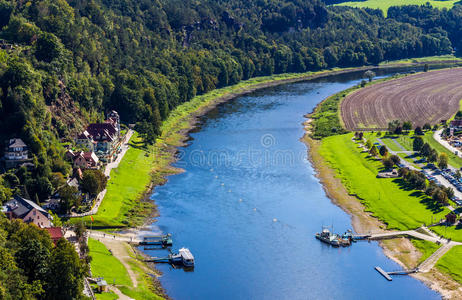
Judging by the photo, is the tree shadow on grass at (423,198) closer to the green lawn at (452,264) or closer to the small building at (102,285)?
the green lawn at (452,264)

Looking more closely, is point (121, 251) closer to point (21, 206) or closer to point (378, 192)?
point (21, 206)

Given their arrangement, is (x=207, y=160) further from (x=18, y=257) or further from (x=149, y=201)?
(x=18, y=257)

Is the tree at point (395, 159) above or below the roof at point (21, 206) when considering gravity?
below

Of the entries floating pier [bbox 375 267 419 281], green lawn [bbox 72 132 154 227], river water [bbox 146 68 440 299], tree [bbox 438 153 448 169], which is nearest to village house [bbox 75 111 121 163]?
green lawn [bbox 72 132 154 227]

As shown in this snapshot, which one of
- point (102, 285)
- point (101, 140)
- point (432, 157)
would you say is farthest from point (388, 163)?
point (102, 285)

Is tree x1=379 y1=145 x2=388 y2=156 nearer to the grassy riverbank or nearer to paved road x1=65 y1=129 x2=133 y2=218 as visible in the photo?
paved road x1=65 y1=129 x2=133 y2=218

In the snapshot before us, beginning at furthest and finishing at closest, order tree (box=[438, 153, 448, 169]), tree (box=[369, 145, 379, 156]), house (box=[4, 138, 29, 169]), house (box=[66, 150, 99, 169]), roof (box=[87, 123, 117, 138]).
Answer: tree (box=[369, 145, 379, 156]) < roof (box=[87, 123, 117, 138]) < tree (box=[438, 153, 448, 169]) < house (box=[66, 150, 99, 169]) < house (box=[4, 138, 29, 169])

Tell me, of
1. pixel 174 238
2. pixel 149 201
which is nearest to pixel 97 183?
pixel 149 201

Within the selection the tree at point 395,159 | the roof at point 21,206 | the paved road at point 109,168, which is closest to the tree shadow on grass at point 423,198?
the tree at point 395,159
